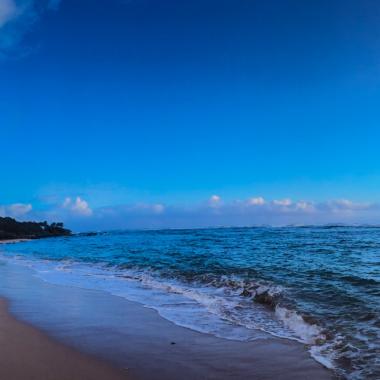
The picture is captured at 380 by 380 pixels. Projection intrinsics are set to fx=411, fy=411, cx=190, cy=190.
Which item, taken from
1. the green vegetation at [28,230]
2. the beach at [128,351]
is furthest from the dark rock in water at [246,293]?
the green vegetation at [28,230]

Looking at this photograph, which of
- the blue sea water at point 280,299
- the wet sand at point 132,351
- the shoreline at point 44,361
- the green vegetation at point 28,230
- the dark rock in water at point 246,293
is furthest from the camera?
the green vegetation at point 28,230

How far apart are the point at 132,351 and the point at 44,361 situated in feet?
4.14

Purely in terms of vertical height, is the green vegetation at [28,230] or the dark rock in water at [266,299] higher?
the green vegetation at [28,230]

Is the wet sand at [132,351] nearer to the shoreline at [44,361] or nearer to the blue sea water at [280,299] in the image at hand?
the shoreline at [44,361]

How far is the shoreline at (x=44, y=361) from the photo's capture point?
4.83 metres

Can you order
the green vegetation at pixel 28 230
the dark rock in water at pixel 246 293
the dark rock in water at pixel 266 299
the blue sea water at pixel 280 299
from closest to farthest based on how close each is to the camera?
the blue sea water at pixel 280 299
the dark rock in water at pixel 266 299
the dark rock in water at pixel 246 293
the green vegetation at pixel 28 230

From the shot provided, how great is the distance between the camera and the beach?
511 cm

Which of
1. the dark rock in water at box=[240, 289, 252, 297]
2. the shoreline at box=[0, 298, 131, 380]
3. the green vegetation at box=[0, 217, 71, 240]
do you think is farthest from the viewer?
the green vegetation at box=[0, 217, 71, 240]

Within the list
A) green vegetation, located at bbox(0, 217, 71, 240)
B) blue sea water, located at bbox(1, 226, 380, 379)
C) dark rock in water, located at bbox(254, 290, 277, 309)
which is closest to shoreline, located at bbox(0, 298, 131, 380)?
blue sea water, located at bbox(1, 226, 380, 379)

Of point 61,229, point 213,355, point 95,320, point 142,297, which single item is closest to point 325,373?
point 213,355

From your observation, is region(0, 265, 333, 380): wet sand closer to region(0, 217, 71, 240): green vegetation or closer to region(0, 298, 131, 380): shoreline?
region(0, 298, 131, 380): shoreline

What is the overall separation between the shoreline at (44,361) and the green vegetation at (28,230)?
86886mm

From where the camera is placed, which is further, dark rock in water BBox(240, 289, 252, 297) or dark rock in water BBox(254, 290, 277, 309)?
dark rock in water BBox(240, 289, 252, 297)

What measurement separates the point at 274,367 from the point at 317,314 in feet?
11.0
